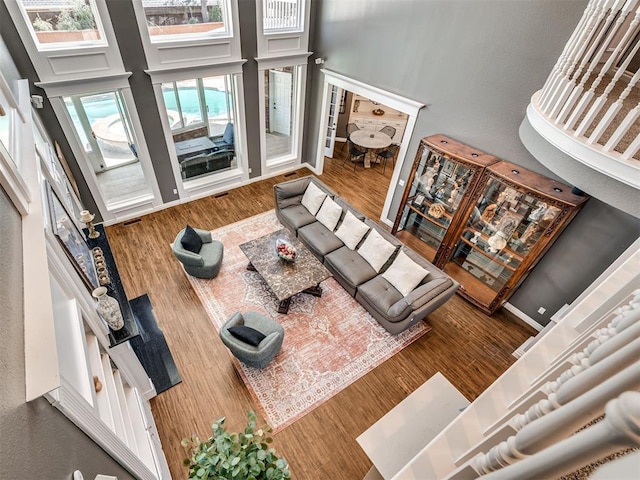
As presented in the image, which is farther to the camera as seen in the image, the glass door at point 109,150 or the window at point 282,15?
the glass door at point 109,150

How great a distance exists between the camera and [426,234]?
5.52m

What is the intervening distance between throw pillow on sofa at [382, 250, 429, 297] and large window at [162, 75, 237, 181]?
4.30 m

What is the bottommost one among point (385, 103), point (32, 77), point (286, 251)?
point (286, 251)

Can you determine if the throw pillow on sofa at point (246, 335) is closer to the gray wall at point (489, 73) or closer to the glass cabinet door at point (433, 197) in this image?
the glass cabinet door at point (433, 197)

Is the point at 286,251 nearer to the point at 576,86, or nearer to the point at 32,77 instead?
the point at 576,86

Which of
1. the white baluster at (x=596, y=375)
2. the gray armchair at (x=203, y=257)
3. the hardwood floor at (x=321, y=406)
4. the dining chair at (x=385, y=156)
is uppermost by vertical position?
the white baluster at (x=596, y=375)

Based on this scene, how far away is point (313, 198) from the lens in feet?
18.6

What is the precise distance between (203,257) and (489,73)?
15.4ft

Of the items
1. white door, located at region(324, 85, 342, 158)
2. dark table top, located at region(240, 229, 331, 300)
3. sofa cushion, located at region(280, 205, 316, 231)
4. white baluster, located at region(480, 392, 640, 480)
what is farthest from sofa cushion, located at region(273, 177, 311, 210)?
white baluster, located at region(480, 392, 640, 480)

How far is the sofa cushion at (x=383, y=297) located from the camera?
162 inches

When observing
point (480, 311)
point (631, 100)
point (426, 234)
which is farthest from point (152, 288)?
point (631, 100)

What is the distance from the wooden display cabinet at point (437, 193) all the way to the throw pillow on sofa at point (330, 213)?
3.57 ft

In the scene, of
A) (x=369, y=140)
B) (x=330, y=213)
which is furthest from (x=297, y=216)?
(x=369, y=140)

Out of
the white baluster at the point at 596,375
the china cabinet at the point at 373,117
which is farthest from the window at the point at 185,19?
the white baluster at the point at 596,375
